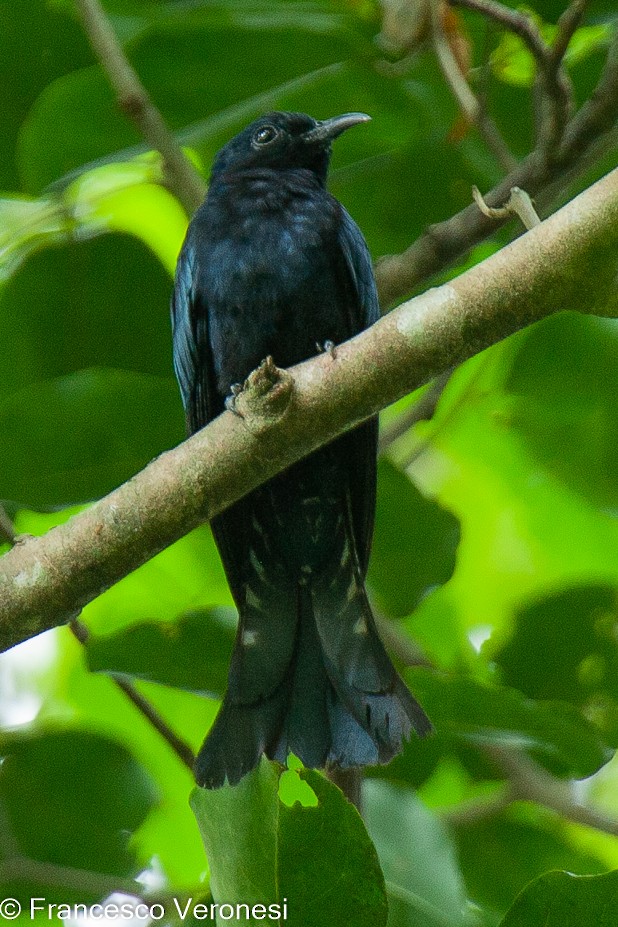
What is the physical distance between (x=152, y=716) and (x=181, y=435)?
696 mm

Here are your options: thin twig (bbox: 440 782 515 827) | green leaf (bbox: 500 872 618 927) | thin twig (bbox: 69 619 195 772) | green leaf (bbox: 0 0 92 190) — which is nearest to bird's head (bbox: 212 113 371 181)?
green leaf (bbox: 0 0 92 190)

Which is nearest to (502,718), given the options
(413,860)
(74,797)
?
(413,860)

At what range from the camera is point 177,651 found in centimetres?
304

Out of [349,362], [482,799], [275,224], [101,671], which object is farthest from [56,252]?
[482,799]

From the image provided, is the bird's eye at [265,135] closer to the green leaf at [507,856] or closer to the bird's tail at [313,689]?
the bird's tail at [313,689]

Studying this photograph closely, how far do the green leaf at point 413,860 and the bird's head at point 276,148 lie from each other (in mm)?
1996

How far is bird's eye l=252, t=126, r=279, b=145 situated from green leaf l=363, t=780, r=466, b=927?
2.08 metres

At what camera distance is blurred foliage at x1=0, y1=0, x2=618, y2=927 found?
309 cm

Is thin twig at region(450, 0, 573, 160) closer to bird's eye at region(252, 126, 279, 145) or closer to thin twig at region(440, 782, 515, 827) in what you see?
bird's eye at region(252, 126, 279, 145)

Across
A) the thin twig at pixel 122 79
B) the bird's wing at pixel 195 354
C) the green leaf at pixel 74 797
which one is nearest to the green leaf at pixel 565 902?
the green leaf at pixel 74 797

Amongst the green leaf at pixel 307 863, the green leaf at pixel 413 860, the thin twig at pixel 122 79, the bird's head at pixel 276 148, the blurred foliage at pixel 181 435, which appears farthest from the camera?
the bird's head at pixel 276 148

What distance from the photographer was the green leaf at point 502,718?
287 cm

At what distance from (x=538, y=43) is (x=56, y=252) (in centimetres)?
134

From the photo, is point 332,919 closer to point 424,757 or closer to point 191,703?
point 424,757
